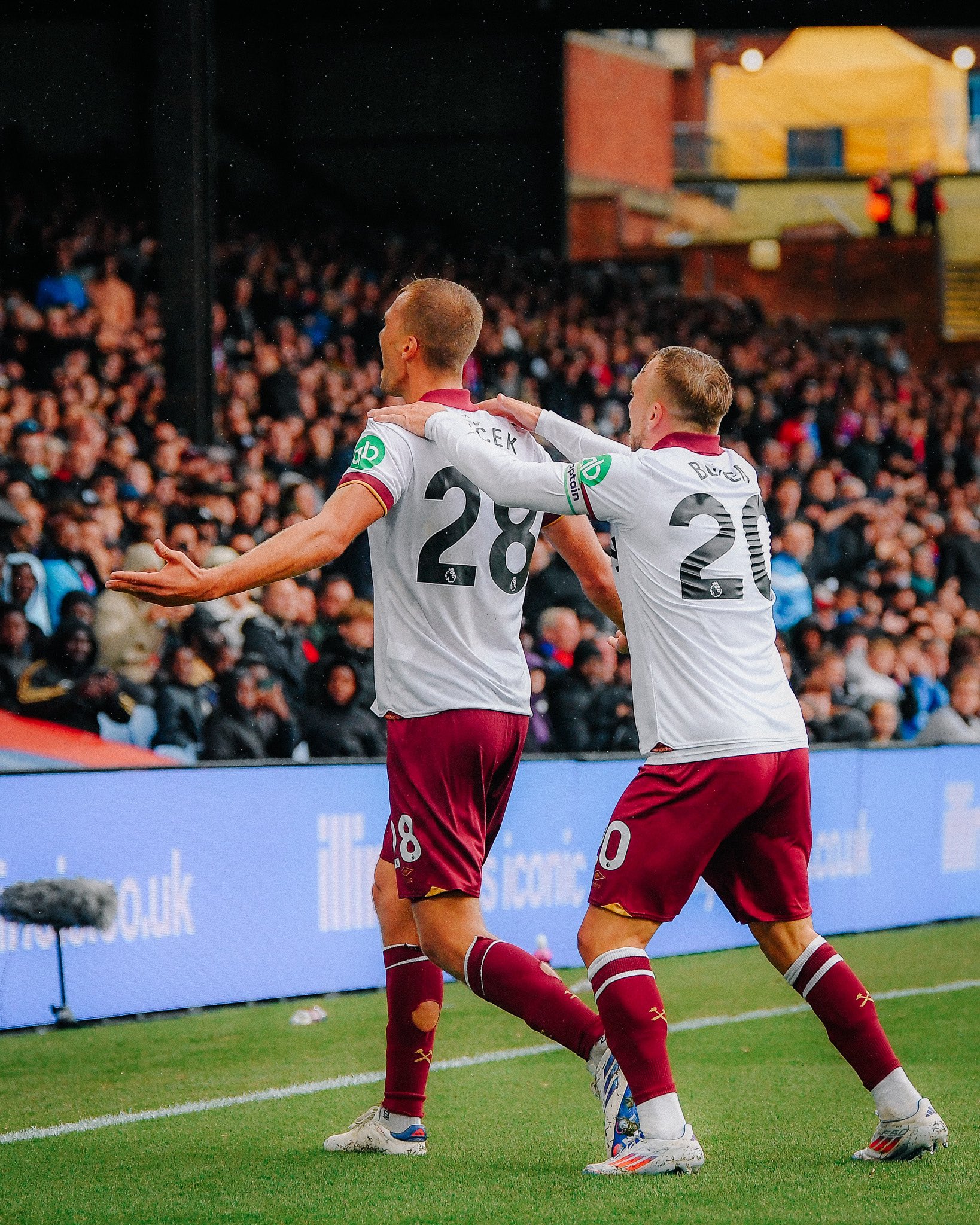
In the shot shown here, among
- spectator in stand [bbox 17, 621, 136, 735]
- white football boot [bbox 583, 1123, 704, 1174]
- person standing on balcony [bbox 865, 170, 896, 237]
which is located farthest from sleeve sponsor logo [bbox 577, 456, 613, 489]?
person standing on balcony [bbox 865, 170, 896, 237]

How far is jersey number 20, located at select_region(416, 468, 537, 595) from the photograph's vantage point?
4.65m

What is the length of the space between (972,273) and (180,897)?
26241 millimetres

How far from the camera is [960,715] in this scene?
40.7 ft

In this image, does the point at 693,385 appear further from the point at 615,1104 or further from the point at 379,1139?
the point at 379,1139

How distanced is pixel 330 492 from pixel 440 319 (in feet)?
27.1

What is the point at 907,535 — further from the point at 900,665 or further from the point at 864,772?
the point at 864,772

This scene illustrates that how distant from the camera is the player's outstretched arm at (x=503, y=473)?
4371mm

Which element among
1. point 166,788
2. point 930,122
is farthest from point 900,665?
point 930,122

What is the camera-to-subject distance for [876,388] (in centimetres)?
2142

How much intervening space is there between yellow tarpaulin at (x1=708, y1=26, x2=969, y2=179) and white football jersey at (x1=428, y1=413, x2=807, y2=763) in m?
29.3

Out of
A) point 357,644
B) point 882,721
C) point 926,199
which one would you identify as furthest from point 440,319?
point 926,199

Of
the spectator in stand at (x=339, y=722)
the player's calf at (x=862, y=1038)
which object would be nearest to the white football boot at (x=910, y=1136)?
the player's calf at (x=862, y=1038)

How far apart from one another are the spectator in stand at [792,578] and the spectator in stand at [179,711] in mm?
5335

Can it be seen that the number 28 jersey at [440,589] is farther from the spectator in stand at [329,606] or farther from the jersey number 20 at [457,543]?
the spectator in stand at [329,606]
